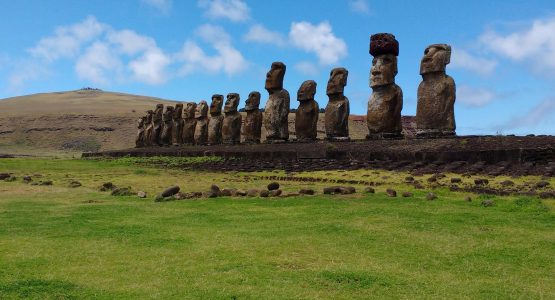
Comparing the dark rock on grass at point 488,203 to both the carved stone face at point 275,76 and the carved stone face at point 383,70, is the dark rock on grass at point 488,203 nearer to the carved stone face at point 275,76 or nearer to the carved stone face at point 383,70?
the carved stone face at point 383,70

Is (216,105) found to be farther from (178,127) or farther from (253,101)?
(178,127)

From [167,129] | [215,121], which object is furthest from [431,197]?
[167,129]

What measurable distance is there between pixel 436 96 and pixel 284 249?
12319 millimetres

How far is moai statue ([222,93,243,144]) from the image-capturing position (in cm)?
2722

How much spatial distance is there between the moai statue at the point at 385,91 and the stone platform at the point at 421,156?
38.5 inches

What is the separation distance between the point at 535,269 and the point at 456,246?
92 cm

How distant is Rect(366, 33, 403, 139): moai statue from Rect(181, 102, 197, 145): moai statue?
50.6 feet

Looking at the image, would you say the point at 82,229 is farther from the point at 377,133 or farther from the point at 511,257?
the point at 377,133

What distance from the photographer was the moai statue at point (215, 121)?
28797 mm

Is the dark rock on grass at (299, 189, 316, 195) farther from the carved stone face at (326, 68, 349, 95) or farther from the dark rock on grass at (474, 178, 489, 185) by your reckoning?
the carved stone face at (326, 68, 349, 95)

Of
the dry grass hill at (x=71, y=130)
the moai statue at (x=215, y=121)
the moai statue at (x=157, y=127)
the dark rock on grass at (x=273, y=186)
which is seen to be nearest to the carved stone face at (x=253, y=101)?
the moai statue at (x=215, y=121)

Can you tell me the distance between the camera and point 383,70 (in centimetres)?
1852

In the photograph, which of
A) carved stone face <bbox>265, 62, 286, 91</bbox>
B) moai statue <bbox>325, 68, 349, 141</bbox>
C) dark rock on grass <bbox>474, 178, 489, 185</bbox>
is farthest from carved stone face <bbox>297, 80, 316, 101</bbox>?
dark rock on grass <bbox>474, 178, 489, 185</bbox>

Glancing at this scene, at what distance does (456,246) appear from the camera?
18.4 feet
